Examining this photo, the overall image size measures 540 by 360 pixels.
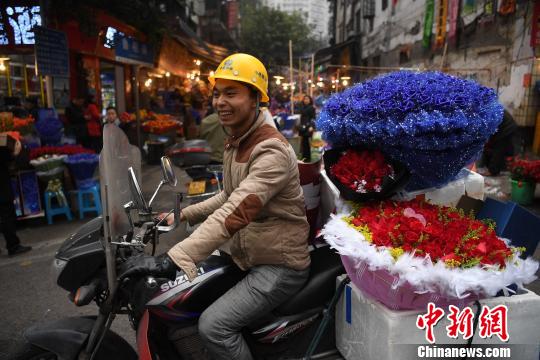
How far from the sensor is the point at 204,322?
2.11 m

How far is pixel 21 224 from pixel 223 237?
237 inches

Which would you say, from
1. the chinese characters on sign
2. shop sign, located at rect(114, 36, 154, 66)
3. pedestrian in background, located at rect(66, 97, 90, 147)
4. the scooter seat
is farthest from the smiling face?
shop sign, located at rect(114, 36, 154, 66)

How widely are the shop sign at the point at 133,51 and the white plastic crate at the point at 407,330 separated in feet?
37.2

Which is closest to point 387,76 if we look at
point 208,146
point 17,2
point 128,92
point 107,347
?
point 107,347

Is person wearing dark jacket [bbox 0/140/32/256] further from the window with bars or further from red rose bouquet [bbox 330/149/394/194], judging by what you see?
the window with bars

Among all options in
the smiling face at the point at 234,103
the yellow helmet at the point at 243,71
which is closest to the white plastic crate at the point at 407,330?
the smiling face at the point at 234,103

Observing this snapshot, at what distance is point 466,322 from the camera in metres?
1.92

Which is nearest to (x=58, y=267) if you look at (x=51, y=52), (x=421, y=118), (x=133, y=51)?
(x=421, y=118)

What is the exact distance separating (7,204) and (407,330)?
17.2 ft

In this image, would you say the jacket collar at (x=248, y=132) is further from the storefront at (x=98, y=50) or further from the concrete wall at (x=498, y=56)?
the storefront at (x=98, y=50)

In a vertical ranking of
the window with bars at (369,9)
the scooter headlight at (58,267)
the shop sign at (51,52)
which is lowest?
the scooter headlight at (58,267)

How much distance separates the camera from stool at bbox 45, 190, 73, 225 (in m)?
6.77

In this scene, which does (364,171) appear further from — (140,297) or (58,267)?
(58,267)

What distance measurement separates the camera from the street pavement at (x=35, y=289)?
12.2ft
